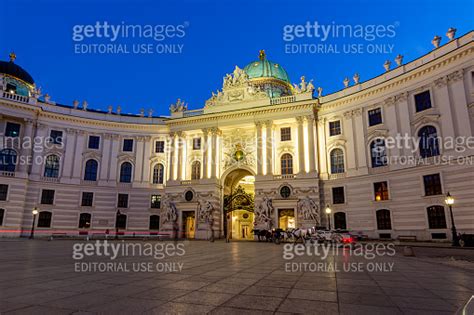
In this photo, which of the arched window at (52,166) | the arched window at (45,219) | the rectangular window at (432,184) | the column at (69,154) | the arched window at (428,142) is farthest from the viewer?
the column at (69,154)

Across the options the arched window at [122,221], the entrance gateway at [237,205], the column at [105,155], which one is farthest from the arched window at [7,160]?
the entrance gateway at [237,205]

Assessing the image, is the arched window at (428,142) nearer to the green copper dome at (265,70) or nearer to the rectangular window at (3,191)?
the green copper dome at (265,70)

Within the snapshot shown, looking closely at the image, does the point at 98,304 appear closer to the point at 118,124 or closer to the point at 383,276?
the point at 383,276

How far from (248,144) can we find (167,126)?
13.9 metres

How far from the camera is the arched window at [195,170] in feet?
144

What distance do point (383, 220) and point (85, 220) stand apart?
3885 cm

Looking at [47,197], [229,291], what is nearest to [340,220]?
[229,291]

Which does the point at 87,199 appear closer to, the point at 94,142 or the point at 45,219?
the point at 45,219

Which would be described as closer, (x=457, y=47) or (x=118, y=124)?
(x=457, y=47)

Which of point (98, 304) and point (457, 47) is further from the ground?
point (457, 47)

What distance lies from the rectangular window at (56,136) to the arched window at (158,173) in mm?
14005

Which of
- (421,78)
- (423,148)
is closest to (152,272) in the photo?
(423,148)

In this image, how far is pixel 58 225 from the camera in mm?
41125

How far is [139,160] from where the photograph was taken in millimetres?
46688
